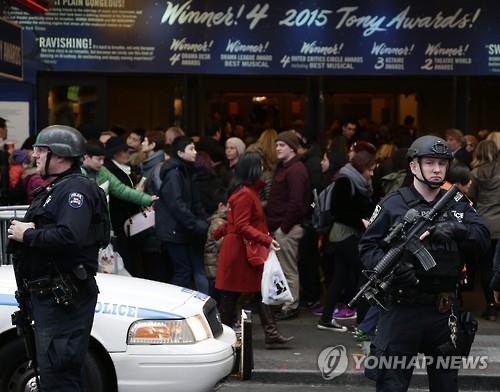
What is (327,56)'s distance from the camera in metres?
12.7

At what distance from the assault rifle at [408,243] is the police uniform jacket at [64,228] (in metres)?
1.58

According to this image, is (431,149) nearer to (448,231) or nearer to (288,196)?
(448,231)

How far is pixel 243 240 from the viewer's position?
8930mm

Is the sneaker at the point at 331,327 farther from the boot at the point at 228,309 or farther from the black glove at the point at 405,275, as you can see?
the black glove at the point at 405,275

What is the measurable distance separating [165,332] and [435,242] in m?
2.00

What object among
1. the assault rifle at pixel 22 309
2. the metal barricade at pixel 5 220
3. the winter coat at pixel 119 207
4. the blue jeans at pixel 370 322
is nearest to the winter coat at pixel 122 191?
the winter coat at pixel 119 207

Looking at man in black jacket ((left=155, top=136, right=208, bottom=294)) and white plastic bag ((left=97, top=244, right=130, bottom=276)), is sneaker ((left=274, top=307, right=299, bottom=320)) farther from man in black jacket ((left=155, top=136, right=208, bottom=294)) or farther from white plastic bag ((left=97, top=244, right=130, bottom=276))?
white plastic bag ((left=97, top=244, right=130, bottom=276))

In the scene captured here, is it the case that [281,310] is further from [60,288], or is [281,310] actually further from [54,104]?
[60,288]

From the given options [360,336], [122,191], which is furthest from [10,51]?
[360,336]

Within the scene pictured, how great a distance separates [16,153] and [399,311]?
20.4ft

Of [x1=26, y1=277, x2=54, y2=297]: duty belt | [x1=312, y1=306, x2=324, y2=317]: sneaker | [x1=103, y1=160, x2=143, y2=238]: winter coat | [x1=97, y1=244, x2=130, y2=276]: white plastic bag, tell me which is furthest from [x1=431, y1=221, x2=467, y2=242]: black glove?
[x1=312, y1=306, x2=324, y2=317]: sneaker

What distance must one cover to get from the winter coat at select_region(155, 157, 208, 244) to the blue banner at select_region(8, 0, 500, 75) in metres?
2.89

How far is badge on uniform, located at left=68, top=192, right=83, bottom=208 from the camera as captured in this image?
5.64 meters

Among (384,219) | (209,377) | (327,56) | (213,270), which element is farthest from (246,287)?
(327,56)
